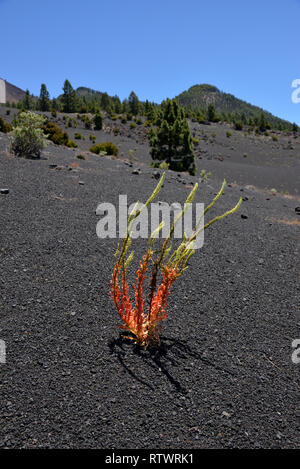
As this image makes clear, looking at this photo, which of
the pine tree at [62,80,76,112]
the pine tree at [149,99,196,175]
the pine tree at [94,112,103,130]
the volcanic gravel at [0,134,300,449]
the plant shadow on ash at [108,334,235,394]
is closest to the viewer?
the volcanic gravel at [0,134,300,449]

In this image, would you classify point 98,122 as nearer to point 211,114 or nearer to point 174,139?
point 211,114

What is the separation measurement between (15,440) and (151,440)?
99 cm

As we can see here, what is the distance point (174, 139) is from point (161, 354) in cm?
1923

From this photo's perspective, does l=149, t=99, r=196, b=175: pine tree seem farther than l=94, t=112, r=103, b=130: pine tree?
No

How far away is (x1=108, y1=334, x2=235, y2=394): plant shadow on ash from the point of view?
294cm

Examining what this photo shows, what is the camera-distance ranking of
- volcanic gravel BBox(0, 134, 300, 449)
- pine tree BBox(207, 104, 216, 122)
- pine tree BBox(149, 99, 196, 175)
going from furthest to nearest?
pine tree BBox(207, 104, 216, 122)
pine tree BBox(149, 99, 196, 175)
volcanic gravel BBox(0, 134, 300, 449)

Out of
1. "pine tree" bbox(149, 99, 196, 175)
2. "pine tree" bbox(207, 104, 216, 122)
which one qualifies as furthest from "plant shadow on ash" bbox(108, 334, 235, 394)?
"pine tree" bbox(207, 104, 216, 122)

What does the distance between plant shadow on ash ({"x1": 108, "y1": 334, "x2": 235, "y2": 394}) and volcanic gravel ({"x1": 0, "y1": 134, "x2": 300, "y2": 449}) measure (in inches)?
0.4

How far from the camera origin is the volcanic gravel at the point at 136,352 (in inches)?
94.3

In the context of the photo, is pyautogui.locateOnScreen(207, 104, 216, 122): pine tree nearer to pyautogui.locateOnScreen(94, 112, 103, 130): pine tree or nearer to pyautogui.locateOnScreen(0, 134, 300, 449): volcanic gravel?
pyautogui.locateOnScreen(94, 112, 103, 130): pine tree

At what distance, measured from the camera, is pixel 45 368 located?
280 centimetres

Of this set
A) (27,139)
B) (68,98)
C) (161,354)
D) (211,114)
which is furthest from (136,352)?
(68,98)

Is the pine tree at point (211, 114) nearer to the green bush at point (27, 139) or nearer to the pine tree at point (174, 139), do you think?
the pine tree at point (174, 139)

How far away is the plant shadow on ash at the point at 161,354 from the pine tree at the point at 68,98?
66.8 m
